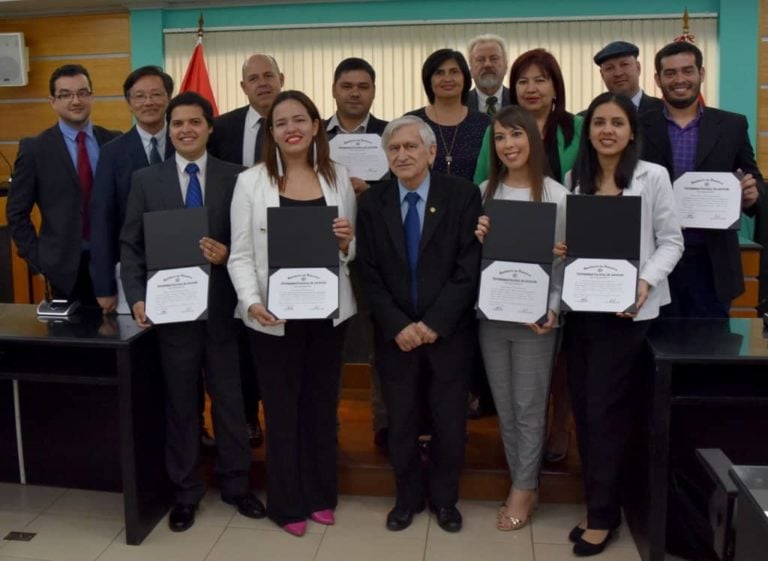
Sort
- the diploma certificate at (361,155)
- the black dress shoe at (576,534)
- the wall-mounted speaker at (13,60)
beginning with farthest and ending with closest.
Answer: the wall-mounted speaker at (13,60) → the diploma certificate at (361,155) → the black dress shoe at (576,534)

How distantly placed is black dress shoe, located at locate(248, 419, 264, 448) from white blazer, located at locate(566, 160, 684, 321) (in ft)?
5.45

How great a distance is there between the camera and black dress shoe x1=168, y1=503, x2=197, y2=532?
9.56ft

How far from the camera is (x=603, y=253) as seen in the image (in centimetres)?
249

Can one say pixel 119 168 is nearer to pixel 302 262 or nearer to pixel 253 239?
pixel 253 239

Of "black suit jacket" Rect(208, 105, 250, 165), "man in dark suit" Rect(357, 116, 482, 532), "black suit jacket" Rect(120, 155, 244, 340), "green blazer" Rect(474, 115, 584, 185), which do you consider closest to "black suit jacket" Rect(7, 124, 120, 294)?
"black suit jacket" Rect(120, 155, 244, 340)

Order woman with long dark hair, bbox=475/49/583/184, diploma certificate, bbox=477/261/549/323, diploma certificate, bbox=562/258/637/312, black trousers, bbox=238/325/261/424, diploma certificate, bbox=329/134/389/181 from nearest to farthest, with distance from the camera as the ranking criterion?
diploma certificate, bbox=562/258/637/312
diploma certificate, bbox=477/261/549/323
woman with long dark hair, bbox=475/49/583/184
diploma certificate, bbox=329/134/389/181
black trousers, bbox=238/325/261/424

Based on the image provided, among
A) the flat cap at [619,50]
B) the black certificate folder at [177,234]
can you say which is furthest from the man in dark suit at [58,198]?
the flat cap at [619,50]

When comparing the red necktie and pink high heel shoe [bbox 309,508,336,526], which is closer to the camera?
pink high heel shoe [bbox 309,508,336,526]

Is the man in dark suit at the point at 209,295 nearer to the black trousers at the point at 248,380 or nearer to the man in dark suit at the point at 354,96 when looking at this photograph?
the black trousers at the point at 248,380

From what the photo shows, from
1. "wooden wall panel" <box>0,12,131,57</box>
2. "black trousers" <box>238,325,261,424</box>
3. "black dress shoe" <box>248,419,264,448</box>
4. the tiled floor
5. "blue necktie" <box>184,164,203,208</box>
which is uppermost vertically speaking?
"wooden wall panel" <box>0,12,131,57</box>

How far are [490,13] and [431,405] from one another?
13.3ft

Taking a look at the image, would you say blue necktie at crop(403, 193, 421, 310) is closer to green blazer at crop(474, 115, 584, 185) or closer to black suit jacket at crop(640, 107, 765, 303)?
green blazer at crop(474, 115, 584, 185)

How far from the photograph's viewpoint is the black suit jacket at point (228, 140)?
3346mm

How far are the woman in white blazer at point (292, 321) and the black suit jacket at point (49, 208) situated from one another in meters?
0.83
